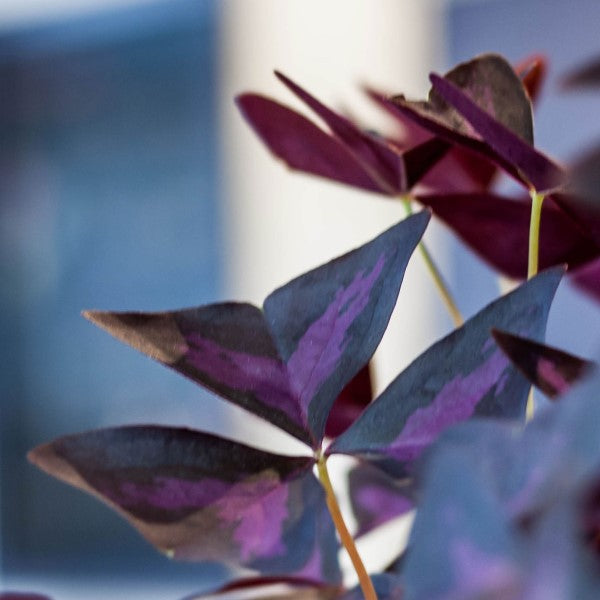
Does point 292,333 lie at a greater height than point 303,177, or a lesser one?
lesser

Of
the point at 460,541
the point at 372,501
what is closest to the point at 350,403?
the point at 372,501

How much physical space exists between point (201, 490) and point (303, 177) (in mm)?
1555

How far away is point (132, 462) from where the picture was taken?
14cm

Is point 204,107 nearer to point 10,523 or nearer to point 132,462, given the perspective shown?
point 10,523

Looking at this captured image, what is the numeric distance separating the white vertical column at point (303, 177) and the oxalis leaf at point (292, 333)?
1510 mm

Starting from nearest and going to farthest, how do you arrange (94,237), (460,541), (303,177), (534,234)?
(460,541) → (534,234) → (303,177) → (94,237)

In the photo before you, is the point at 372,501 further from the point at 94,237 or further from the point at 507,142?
the point at 94,237

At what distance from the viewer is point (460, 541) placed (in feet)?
0.24

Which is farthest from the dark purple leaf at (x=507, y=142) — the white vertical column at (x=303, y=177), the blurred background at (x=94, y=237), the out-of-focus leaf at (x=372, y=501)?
the blurred background at (x=94, y=237)

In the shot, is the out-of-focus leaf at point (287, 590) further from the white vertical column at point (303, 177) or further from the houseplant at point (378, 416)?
the white vertical column at point (303, 177)

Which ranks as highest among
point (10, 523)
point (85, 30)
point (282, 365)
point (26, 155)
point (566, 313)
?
point (85, 30)

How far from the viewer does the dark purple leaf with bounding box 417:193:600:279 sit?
20 cm

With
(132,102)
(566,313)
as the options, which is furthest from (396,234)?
(132,102)

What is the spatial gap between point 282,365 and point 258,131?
11 cm
